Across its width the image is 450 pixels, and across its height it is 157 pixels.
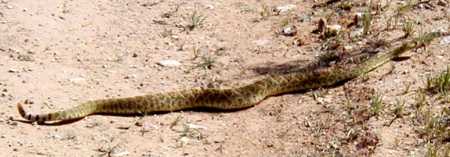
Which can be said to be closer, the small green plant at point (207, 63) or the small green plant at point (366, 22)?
the small green plant at point (207, 63)

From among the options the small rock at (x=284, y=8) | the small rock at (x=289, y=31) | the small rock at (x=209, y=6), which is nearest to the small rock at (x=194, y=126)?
the small rock at (x=289, y=31)

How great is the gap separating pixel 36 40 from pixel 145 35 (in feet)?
3.86

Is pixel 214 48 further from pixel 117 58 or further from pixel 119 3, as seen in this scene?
pixel 119 3

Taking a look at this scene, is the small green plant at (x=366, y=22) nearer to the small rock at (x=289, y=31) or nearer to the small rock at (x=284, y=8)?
the small rock at (x=289, y=31)

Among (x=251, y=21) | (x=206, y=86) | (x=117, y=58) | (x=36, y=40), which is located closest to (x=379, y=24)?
(x=251, y=21)

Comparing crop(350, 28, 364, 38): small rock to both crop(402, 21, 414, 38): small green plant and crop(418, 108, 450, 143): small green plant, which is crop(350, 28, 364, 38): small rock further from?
crop(418, 108, 450, 143): small green plant

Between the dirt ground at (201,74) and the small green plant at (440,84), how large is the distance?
0.40ft

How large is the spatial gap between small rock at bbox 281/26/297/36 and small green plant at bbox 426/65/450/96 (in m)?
2.06

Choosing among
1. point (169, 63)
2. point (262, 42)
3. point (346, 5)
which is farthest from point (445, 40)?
point (169, 63)

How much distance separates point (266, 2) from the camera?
1032cm

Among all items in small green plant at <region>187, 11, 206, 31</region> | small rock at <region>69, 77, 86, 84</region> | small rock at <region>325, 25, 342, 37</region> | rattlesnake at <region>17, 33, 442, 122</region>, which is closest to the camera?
rattlesnake at <region>17, 33, 442, 122</region>

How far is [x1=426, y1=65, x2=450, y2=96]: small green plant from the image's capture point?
747 centimetres

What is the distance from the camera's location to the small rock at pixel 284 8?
32.7ft

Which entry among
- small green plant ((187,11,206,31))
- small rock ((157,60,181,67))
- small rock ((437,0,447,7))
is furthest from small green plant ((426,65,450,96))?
small green plant ((187,11,206,31))
